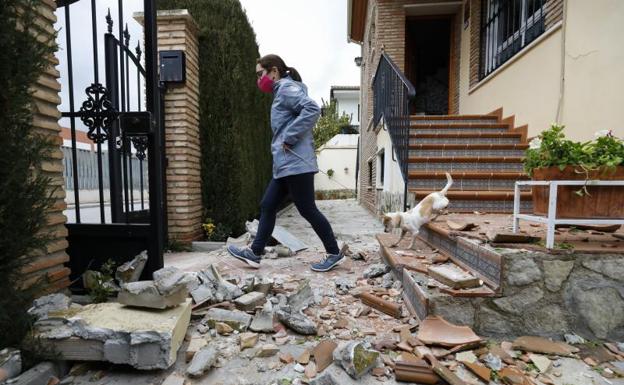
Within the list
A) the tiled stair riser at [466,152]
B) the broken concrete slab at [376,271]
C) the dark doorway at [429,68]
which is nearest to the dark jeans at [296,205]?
the broken concrete slab at [376,271]

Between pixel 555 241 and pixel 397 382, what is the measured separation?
123 cm

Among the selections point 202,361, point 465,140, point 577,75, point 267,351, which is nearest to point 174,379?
point 202,361

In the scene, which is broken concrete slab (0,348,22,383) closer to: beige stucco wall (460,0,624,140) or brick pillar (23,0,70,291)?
brick pillar (23,0,70,291)

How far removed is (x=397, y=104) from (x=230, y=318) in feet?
11.1

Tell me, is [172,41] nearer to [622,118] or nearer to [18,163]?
[18,163]

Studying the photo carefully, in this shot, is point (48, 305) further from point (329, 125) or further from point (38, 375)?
point (329, 125)

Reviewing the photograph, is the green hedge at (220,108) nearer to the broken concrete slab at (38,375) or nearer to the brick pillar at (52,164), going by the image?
the brick pillar at (52,164)

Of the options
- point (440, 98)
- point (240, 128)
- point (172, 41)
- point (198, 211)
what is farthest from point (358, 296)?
point (440, 98)

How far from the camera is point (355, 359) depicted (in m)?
1.35

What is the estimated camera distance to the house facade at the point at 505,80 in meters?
3.15

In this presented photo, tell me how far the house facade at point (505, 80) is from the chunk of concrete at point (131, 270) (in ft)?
8.70

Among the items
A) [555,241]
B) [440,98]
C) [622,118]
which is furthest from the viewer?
[440,98]

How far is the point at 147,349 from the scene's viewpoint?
54.6 inches

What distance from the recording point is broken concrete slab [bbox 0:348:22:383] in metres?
1.23
